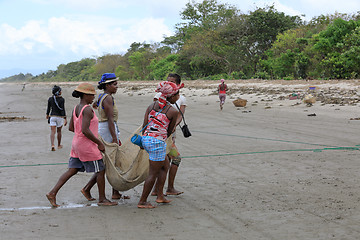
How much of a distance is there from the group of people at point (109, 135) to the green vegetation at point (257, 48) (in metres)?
20.5

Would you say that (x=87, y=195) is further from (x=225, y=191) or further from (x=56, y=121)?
(x=56, y=121)

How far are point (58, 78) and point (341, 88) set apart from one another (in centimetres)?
11628

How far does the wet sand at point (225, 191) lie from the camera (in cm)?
443

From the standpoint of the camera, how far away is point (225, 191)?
589 centimetres

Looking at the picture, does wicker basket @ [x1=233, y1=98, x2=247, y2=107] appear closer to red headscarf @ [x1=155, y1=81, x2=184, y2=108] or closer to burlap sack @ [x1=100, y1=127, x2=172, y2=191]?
burlap sack @ [x1=100, y1=127, x2=172, y2=191]

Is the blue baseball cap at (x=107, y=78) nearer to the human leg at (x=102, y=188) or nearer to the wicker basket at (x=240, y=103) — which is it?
the human leg at (x=102, y=188)

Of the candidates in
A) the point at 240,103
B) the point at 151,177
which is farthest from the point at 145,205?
the point at 240,103

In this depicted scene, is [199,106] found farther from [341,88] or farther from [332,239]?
[332,239]

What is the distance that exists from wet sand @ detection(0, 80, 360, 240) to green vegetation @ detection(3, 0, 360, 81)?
15.8 m

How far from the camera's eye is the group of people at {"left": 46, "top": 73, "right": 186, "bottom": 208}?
503 centimetres

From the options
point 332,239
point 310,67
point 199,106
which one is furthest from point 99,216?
point 310,67

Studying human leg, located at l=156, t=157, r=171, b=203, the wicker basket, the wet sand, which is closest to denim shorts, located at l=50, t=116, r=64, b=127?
the wet sand

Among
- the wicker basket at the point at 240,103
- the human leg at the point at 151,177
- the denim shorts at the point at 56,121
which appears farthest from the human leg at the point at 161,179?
the wicker basket at the point at 240,103

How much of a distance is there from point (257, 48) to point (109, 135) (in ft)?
121
